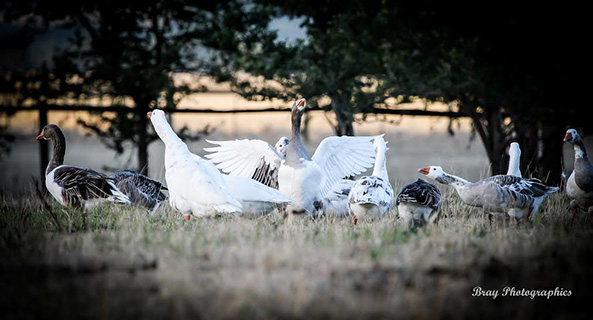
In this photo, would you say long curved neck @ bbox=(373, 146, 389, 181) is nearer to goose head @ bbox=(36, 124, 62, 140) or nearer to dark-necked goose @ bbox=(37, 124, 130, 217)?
dark-necked goose @ bbox=(37, 124, 130, 217)

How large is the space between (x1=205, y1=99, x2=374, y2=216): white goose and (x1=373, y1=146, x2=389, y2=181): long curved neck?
0.41m

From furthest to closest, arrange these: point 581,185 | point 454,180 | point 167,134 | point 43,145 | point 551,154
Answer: point 43,145
point 551,154
point 167,134
point 454,180
point 581,185

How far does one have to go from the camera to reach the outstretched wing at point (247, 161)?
25.4 ft

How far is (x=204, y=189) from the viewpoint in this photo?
Result: 20.2 feet

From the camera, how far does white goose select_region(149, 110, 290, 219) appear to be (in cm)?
611

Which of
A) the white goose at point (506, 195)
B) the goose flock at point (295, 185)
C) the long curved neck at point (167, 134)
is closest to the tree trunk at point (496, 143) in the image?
the goose flock at point (295, 185)

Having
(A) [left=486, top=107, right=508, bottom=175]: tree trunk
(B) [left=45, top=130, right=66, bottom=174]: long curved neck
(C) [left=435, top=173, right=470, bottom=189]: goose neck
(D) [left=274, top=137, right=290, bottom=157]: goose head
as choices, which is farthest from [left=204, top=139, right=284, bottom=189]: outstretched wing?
(A) [left=486, top=107, right=508, bottom=175]: tree trunk

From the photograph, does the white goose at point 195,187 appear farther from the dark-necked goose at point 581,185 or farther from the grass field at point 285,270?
the dark-necked goose at point 581,185

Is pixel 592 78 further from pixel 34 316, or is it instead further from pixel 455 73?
pixel 34 316

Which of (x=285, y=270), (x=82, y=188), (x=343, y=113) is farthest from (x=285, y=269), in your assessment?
(x=343, y=113)

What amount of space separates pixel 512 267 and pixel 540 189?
2.37 metres

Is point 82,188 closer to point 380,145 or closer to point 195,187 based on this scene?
point 195,187

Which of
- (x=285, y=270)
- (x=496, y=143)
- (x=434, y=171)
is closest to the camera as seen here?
(x=285, y=270)

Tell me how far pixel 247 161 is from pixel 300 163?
137 cm
